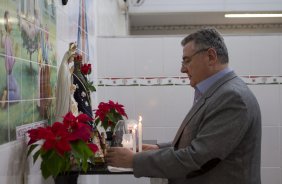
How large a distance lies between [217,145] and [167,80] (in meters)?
2.02

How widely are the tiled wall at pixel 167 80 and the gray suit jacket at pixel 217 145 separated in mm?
1858

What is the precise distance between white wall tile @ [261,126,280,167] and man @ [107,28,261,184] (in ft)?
6.44

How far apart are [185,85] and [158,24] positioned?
2.47m

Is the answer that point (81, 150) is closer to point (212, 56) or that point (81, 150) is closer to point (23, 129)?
point (23, 129)

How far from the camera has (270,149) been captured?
11.1ft

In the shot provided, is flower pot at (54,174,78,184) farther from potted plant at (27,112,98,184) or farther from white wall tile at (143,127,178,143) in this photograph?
white wall tile at (143,127,178,143)

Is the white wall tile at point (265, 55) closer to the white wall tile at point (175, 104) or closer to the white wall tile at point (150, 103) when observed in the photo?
the white wall tile at point (175, 104)

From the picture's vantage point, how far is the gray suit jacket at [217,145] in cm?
138

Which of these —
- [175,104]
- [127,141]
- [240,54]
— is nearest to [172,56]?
[175,104]

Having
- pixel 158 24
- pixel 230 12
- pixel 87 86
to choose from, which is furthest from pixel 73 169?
pixel 158 24

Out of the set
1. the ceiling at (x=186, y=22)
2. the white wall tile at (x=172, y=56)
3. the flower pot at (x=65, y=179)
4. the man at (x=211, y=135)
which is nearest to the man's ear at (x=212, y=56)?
the man at (x=211, y=135)

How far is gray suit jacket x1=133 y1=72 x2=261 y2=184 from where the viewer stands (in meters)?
1.38

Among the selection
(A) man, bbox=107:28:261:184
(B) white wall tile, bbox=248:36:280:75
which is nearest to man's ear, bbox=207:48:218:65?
(A) man, bbox=107:28:261:184

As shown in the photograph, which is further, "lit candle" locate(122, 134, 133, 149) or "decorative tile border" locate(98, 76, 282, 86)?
"decorative tile border" locate(98, 76, 282, 86)
